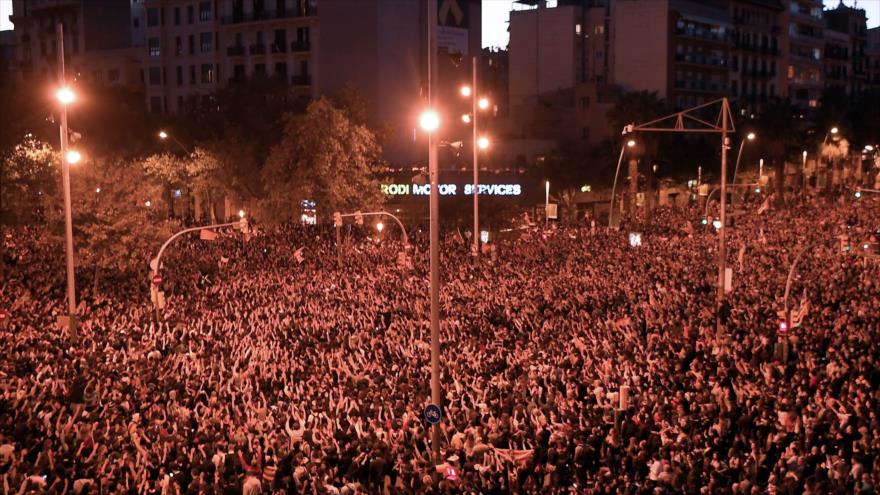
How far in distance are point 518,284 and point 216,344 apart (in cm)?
1176

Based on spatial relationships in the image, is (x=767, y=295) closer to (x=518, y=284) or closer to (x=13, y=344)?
(x=518, y=284)

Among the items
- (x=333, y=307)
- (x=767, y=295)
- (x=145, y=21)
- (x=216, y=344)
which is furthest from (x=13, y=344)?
(x=145, y=21)

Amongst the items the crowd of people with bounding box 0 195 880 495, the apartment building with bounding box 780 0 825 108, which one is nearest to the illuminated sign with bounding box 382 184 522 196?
the crowd of people with bounding box 0 195 880 495

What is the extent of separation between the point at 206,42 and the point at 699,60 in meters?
44.3

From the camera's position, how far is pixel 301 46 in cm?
7581

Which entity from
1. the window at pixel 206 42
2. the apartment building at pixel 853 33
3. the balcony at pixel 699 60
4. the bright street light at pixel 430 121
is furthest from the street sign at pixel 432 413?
the apartment building at pixel 853 33

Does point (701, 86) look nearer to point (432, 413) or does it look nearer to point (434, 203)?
point (434, 203)

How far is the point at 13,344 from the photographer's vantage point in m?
21.3

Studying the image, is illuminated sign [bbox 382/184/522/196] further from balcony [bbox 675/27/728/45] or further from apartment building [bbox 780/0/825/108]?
apartment building [bbox 780/0/825/108]

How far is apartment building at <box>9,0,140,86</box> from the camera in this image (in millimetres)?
88938

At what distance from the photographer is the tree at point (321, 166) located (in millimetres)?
48125

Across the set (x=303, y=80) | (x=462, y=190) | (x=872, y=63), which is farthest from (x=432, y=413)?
(x=872, y=63)

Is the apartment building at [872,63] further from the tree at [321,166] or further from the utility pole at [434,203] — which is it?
the utility pole at [434,203]

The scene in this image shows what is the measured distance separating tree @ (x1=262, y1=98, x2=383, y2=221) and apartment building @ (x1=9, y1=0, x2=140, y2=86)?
40452 millimetres
